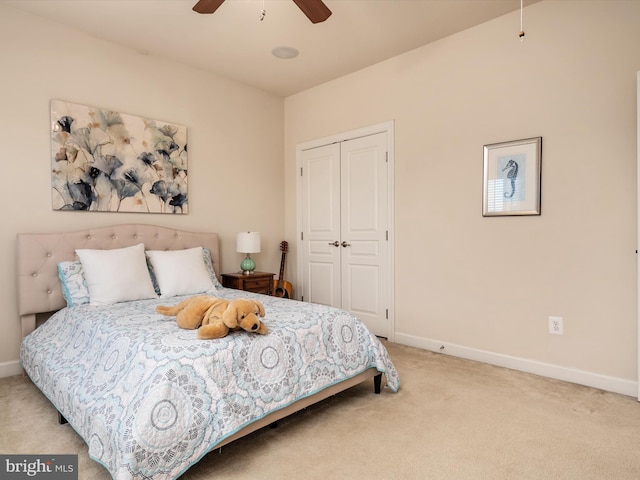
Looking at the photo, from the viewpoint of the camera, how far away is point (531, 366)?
3.00m

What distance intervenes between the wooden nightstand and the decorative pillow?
4.53ft

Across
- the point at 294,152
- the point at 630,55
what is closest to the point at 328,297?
the point at 294,152

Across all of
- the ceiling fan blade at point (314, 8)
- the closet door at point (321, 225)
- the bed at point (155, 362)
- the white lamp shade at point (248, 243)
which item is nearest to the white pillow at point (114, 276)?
the bed at point (155, 362)

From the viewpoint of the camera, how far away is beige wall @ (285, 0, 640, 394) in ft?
8.66

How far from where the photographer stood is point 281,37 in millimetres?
3387

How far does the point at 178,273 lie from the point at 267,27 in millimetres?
2109

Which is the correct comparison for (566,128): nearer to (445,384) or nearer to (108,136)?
(445,384)

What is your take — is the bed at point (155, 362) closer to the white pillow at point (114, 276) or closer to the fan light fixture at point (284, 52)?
the white pillow at point (114, 276)

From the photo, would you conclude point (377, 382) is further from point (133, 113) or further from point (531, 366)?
point (133, 113)

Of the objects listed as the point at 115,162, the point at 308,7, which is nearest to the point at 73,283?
the point at 115,162

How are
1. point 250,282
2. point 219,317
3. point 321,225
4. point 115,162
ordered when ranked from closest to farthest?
point 219,317 < point 115,162 < point 250,282 < point 321,225

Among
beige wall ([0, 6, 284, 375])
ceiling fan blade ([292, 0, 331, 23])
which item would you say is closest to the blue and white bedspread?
beige wall ([0, 6, 284, 375])

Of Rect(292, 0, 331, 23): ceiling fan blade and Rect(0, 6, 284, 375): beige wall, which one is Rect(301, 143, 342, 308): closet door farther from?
Rect(292, 0, 331, 23): ceiling fan blade

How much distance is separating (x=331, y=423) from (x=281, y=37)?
9.84ft
